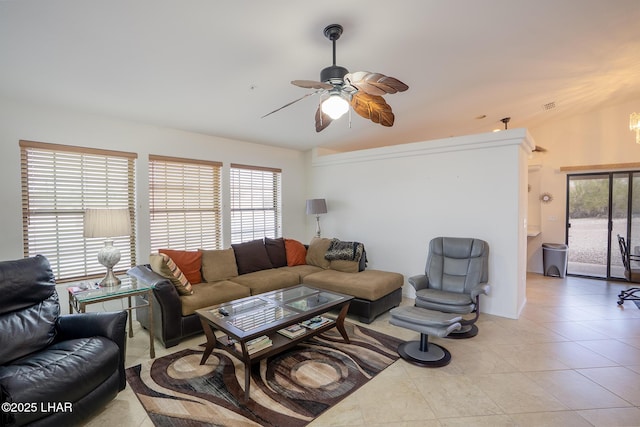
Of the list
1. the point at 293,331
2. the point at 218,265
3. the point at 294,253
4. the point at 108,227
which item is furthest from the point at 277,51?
the point at 294,253

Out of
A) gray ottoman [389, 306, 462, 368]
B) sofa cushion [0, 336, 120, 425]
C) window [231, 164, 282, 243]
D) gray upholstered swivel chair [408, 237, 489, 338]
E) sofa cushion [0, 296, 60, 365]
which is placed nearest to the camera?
sofa cushion [0, 336, 120, 425]

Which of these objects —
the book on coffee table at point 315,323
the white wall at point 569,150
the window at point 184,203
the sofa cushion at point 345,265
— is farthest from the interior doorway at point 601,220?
the window at point 184,203

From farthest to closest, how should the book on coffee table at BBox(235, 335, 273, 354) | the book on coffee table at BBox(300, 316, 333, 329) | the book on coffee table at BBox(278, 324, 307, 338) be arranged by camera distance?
the book on coffee table at BBox(300, 316, 333, 329), the book on coffee table at BBox(278, 324, 307, 338), the book on coffee table at BBox(235, 335, 273, 354)

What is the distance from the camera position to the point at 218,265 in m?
3.89

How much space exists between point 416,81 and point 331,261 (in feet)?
8.88

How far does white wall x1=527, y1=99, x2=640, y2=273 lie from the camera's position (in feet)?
17.5

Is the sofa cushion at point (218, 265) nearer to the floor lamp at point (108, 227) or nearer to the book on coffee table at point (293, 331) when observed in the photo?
the floor lamp at point (108, 227)

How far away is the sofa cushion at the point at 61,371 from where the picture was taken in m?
1.60

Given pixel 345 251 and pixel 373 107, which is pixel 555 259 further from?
pixel 373 107

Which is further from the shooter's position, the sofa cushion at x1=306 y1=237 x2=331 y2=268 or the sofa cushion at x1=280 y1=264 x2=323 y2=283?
the sofa cushion at x1=306 y1=237 x2=331 y2=268

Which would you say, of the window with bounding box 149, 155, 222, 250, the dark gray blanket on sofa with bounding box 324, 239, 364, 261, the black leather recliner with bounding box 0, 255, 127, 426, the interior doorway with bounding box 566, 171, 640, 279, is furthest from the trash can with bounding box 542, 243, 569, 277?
the black leather recliner with bounding box 0, 255, 127, 426

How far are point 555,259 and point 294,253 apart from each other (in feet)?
17.1

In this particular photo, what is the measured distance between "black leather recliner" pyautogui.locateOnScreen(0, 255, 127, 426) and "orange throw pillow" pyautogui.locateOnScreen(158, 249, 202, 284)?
1.25m

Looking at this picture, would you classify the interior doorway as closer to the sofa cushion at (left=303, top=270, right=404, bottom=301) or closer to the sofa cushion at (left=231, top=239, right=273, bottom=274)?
the sofa cushion at (left=303, top=270, right=404, bottom=301)
